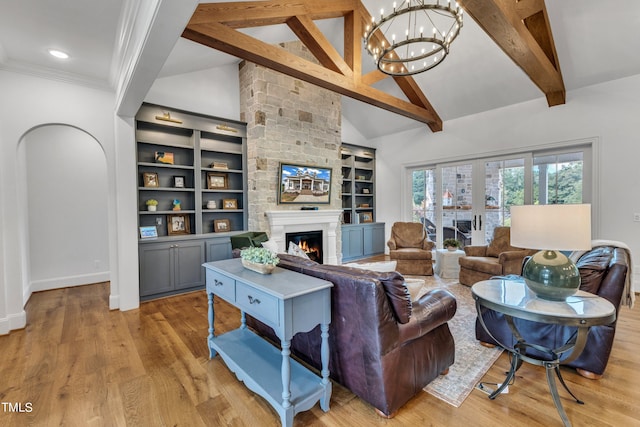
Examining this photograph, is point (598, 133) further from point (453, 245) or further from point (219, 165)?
point (219, 165)

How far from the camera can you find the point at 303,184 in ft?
17.6

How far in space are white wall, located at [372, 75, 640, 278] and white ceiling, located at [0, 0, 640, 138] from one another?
169mm

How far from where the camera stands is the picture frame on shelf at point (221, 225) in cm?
489

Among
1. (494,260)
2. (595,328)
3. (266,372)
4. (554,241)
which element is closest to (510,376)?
(595,328)

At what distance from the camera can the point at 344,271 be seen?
73.6 inches

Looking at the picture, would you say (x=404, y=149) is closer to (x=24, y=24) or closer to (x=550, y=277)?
(x=550, y=277)

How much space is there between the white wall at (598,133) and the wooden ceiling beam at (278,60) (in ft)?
5.26

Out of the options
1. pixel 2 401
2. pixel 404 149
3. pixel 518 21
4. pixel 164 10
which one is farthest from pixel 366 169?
pixel 2 401

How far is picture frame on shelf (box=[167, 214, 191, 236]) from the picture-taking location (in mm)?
4449

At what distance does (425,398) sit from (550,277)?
1121mm

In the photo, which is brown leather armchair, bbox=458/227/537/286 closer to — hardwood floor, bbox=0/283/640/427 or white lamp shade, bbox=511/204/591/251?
hardwood floor, bbox=0/283/640/427

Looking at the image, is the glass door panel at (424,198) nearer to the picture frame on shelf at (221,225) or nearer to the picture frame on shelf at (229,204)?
the picture frame on shelf at (229,204)

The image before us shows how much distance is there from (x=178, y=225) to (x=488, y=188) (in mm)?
5598

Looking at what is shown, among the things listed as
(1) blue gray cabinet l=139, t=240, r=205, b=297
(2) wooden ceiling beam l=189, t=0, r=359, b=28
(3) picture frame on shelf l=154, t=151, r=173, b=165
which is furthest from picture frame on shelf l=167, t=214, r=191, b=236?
(2) wooden ceiling beam l=189, t=0, r=359, b=28
